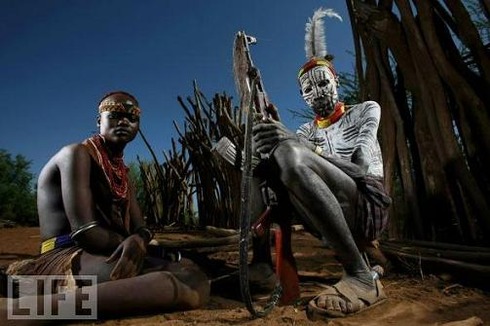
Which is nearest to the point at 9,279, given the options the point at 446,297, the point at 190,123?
the point at 446,297

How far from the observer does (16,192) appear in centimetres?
958

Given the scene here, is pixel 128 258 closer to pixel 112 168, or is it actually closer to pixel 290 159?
pixel 112 168

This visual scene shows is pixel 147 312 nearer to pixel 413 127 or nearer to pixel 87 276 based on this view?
pixel 87 276

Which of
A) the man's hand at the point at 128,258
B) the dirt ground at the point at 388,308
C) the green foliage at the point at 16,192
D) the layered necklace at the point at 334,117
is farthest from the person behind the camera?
the green foliage at the point at 16,192

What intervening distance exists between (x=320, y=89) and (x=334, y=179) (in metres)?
0.56

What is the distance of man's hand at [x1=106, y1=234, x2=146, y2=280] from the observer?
56.1 inches

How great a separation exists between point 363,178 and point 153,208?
19.0 feet

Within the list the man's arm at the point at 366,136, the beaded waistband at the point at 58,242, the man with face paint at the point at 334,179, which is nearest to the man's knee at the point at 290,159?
the man with face paint at the point at 334,179

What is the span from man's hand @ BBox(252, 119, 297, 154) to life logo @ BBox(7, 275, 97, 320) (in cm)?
87

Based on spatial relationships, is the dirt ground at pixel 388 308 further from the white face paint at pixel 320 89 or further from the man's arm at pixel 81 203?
the white face paint at pixel 320 89

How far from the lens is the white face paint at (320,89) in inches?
73.2

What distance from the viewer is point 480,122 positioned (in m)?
2.42

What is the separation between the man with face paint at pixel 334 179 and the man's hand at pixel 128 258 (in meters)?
0.64

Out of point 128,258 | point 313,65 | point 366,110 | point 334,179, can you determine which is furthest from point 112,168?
point 366,110
